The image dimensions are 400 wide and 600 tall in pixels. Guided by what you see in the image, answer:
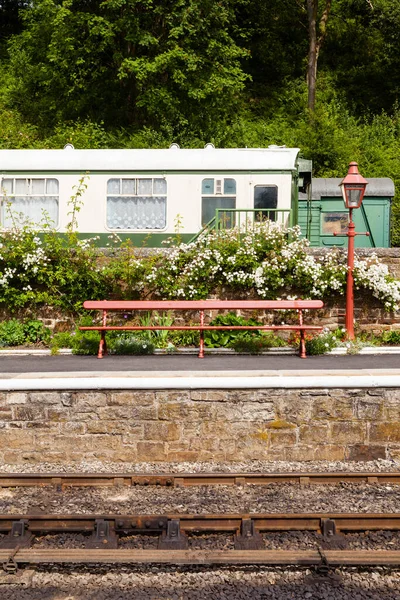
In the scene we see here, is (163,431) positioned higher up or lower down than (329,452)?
higher up

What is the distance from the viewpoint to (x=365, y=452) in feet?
24.4

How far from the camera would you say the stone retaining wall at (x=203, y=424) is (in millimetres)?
7395

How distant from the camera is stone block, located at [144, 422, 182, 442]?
24.3ft

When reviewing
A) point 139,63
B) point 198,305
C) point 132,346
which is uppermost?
point 139,63

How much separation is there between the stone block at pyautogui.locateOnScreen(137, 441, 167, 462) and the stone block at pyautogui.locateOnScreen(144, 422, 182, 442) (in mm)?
88

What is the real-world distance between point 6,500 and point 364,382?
4056mm

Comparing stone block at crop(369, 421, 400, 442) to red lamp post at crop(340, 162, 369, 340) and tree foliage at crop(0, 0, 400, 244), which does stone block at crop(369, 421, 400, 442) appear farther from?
tree foliage at crop(0, 0, 400, 244)

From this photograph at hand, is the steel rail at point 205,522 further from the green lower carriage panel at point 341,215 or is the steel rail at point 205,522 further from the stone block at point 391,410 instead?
the green lower carriage panel at point 341,215

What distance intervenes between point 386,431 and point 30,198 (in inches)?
379

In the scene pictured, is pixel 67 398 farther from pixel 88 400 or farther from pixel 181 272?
pixel 181 272

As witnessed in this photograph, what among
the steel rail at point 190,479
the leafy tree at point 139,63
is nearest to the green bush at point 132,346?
the steel rail at point 190,479

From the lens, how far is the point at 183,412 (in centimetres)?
739

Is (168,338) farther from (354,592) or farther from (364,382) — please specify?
(354,592)

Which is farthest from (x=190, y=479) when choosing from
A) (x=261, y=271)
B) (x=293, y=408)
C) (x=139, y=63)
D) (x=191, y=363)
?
(x=139, y=63)
